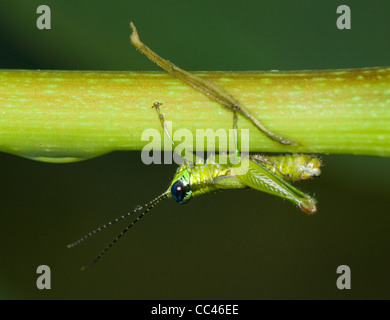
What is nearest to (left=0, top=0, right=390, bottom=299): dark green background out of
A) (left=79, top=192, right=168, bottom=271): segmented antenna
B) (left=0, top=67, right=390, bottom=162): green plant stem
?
(left=79, top=192, right=168, bottom=271): segmented antenna

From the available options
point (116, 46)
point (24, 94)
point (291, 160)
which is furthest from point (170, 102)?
point (291, 160)

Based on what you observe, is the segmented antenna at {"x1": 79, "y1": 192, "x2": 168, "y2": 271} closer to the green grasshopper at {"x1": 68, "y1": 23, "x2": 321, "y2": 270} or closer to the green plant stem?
the green grasshopper at {"x1": 68, "y1": 23, "x2": 321, "y2": 270}

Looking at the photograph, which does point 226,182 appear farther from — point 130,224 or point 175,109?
point 175,109

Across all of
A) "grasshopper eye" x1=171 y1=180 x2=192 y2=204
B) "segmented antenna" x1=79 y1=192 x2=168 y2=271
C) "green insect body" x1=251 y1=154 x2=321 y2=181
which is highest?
"green insect body" x1=251 y1=154 x2=321 y2=181

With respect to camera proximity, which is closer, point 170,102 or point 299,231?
point 170,102

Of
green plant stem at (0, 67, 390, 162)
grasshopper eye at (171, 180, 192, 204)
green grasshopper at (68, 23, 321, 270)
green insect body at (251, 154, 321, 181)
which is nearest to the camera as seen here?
green plant stem at (0, 67, 390, 162)

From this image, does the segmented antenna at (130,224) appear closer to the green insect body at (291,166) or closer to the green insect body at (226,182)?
the green insect body at (226,182)
